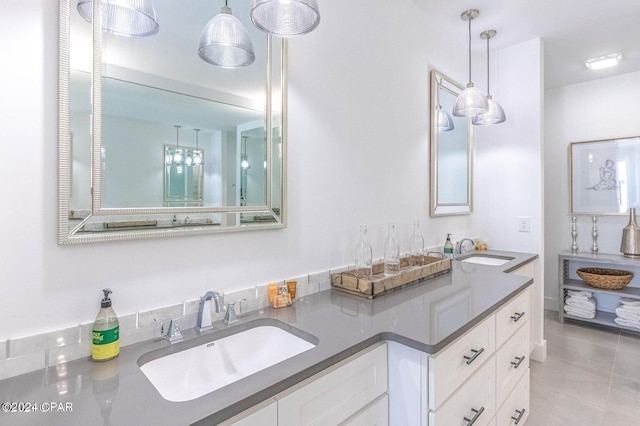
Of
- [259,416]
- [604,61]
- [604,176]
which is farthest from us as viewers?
[604,176]

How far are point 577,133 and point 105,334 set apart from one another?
15.0ft

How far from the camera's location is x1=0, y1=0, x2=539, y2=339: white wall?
0.86 metres

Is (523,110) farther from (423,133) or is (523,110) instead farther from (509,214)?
(423,133)

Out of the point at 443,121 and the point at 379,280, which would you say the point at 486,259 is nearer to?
the point at 443,121

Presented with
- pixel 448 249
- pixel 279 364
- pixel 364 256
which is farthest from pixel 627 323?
pixel 279 364

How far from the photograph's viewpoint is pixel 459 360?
118 cm

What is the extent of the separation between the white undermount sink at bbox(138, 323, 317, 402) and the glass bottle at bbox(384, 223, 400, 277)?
78 centimetres

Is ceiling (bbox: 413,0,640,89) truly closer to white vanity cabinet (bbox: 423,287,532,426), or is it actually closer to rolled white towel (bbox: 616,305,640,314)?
white vanity cabinet (bbox: 423,287,532,426)

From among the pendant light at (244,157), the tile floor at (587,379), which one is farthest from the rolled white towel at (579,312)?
the pendant light at (244,157)

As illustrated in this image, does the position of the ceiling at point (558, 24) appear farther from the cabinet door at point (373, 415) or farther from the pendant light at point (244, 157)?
the cabinet door at point (373, 415)

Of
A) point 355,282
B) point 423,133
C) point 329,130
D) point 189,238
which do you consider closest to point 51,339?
point 189,238

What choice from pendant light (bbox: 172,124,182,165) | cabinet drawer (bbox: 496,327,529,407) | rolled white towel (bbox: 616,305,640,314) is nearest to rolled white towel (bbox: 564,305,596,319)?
rolled white towel (bbox: 616,305,640,314)

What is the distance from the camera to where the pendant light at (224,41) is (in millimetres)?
1148

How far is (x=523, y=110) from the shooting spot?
2807 millimetres
